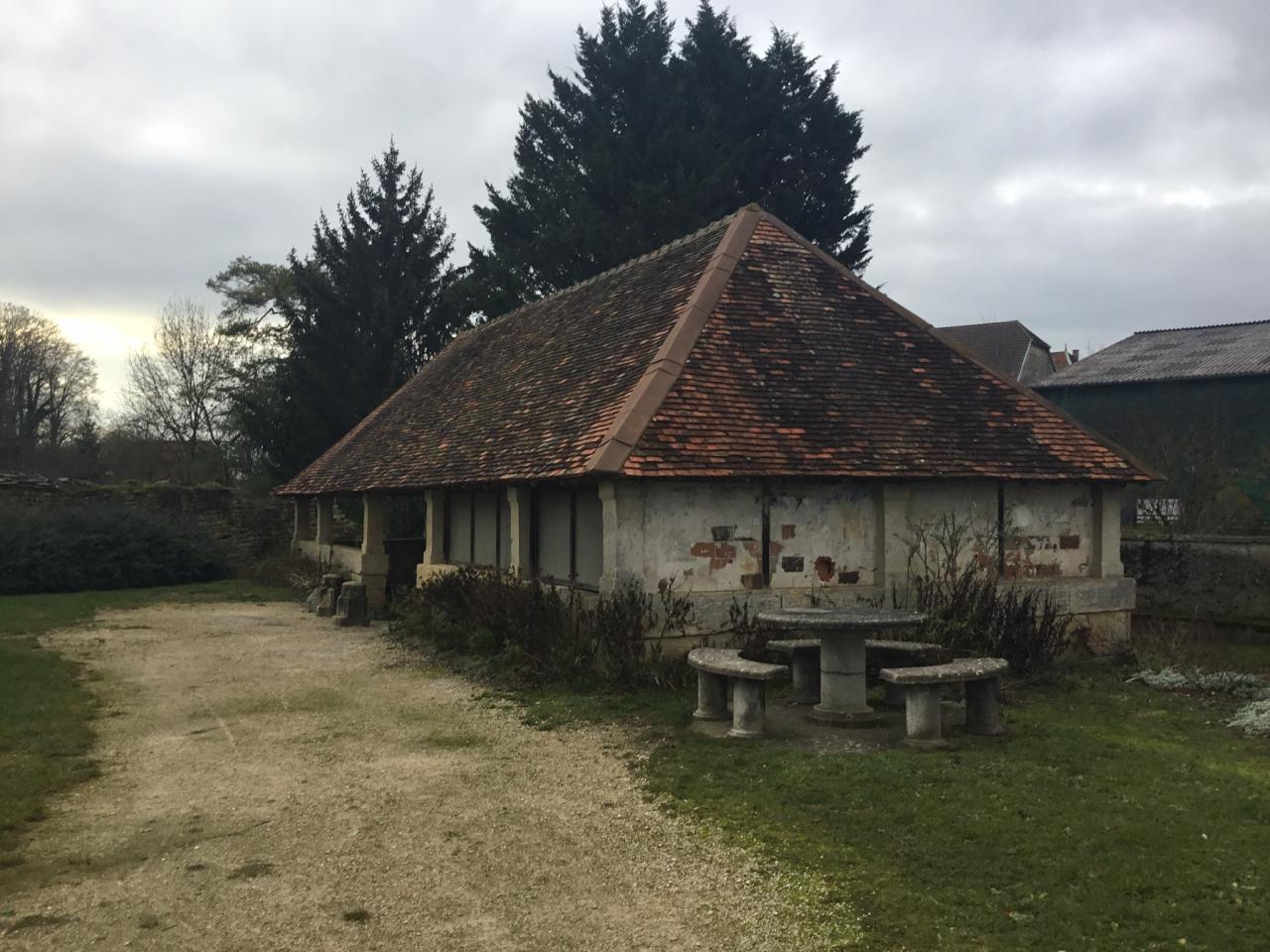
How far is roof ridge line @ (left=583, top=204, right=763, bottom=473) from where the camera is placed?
966 centimetres

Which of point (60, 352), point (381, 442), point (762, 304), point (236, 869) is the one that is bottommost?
point (236, 869)

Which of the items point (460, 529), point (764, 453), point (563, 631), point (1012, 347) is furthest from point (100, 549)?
point (1012, 347)

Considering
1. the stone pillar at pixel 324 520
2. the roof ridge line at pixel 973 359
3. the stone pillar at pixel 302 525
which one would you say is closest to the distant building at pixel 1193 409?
the roof ridge line at pixel 973 359

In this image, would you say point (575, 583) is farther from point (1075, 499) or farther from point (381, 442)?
point (381, 442)

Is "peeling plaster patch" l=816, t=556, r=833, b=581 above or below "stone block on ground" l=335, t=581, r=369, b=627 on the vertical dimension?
above

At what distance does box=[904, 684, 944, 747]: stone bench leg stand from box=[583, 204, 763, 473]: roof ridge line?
11.3 feet

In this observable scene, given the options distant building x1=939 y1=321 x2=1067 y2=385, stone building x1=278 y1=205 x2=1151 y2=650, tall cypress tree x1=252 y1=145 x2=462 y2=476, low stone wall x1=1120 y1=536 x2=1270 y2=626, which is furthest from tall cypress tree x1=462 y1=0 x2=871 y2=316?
distant building x1=939 y1=321 x2=1067 y2=385

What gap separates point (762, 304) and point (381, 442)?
8951 mm

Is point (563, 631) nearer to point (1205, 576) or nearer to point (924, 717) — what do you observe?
point (924, 717)

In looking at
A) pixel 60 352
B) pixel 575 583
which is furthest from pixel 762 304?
pixel 60 352

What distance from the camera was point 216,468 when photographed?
38.3 m

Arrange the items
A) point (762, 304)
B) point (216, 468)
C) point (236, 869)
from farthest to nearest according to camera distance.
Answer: point (216, 468) → point (762, 304) → point (236, 869)

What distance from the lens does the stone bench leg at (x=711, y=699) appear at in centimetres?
815

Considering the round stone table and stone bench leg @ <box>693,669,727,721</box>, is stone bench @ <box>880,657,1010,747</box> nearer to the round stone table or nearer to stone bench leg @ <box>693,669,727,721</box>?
the round stone table
